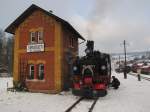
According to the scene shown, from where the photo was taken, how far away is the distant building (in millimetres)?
19078

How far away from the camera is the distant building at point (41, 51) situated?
19078mm

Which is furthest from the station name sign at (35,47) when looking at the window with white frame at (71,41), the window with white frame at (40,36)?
the window with white frame at (71,41)

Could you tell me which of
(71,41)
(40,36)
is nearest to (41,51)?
(40,36)

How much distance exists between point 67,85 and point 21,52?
487 cm

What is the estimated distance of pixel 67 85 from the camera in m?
20.6

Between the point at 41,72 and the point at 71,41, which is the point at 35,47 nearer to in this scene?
the point at 41,72

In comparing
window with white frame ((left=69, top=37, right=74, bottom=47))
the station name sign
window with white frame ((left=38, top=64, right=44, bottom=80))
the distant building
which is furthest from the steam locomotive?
window with white frame ((left=69, top=37, right=74, bottom=47))

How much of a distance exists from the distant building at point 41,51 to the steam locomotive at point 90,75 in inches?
84.8

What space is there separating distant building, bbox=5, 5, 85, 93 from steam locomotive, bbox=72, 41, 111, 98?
2.15 metres

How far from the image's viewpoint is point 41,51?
1973 centimetres

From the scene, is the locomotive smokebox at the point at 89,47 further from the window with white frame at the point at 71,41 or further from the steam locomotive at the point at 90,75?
the window with white frame at the point at 71,41

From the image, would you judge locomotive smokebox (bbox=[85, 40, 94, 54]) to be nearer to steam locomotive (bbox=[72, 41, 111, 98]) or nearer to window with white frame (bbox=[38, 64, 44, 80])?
steam locomotive (bbox=[72, 41, 111, 98])

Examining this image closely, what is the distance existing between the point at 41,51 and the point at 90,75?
5.20 meters

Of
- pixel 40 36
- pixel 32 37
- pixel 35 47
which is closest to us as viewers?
pixel 35 47
